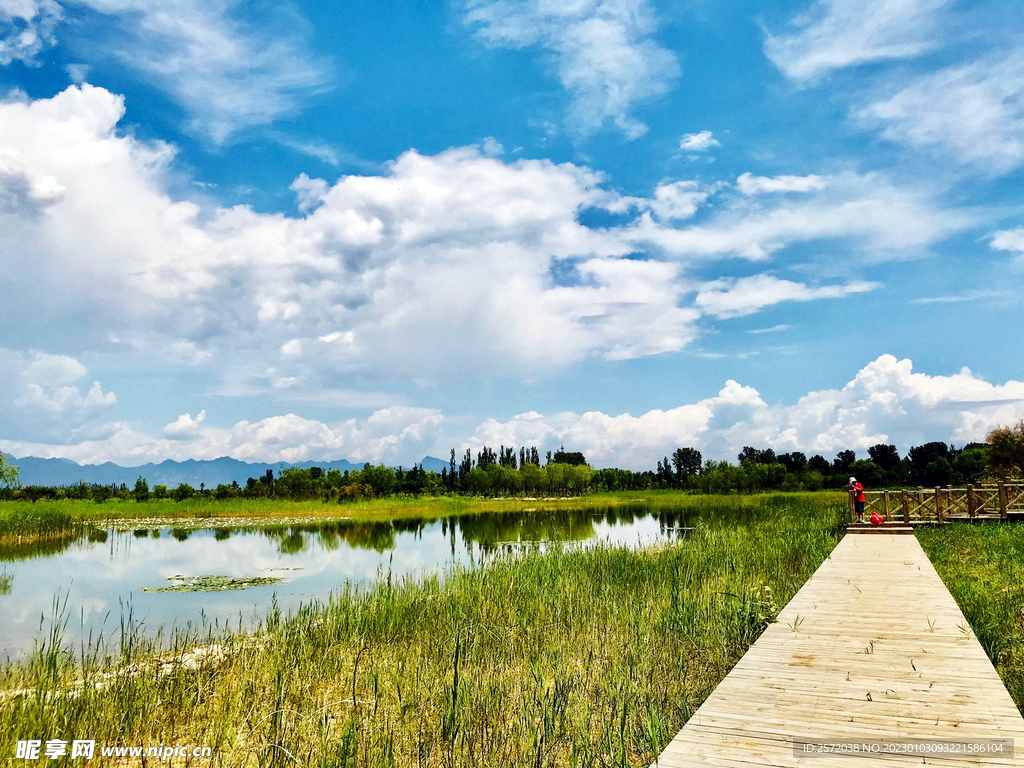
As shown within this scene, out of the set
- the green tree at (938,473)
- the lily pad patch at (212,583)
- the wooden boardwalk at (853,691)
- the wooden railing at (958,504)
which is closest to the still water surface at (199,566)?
the lily pad patch at (212,583)

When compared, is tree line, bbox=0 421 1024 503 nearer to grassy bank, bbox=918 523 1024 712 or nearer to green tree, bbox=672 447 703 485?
green tree, bbox=672 447 703 485

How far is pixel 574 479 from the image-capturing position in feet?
297

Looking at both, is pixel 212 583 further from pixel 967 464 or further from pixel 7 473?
pixel 967 464

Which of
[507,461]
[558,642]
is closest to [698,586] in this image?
[558,642]

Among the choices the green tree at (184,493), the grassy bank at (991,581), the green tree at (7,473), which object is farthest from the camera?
the green tree at (184,493)

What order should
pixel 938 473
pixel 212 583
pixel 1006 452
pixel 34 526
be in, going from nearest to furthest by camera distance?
pixel 212 583 < pixel 34 526 < pixel 1006 452 < pixel 938 473

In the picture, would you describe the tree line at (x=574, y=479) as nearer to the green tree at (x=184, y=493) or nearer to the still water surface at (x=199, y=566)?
the green tree at (x=184, y=493)

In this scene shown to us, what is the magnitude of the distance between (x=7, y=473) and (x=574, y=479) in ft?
219

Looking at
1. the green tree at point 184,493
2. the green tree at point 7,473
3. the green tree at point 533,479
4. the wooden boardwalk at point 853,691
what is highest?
the green tree at point 7,473

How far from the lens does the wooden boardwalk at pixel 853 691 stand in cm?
347

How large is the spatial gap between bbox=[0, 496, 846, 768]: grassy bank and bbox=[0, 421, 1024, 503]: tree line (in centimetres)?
4956

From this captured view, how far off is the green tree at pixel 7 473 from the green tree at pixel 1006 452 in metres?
74.3

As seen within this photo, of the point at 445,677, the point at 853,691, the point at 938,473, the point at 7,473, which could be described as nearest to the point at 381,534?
the point at 445,677

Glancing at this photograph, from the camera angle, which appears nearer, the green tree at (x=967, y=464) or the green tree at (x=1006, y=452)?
the green tree at (x=1006, y=452)
